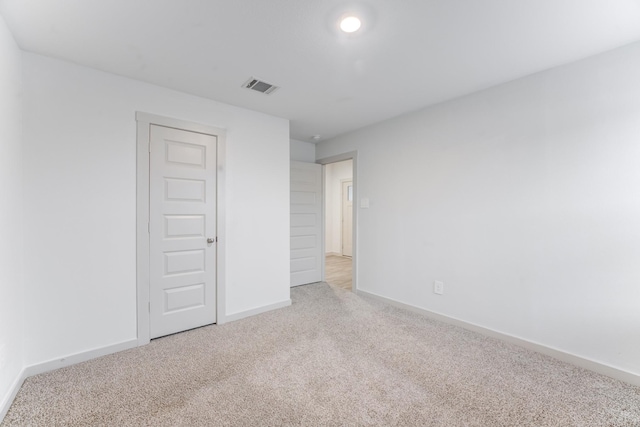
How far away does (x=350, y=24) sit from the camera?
5.55 feet

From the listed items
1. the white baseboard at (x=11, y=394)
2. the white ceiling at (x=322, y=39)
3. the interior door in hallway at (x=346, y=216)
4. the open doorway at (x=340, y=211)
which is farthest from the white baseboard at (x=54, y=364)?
the interior door in hallway at (x=346, y=216)

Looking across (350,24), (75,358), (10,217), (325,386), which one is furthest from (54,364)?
(350,24)

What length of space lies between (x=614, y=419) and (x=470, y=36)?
252 cm

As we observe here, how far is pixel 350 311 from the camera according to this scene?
326 cm

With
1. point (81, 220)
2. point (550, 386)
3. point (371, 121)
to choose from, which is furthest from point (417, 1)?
point (81, 220)

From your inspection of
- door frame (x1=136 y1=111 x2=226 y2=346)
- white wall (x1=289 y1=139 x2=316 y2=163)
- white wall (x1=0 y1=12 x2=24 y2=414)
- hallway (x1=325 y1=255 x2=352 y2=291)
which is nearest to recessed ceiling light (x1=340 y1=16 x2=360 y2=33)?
door frame (x1=136 y1=111 x2=226 y2=346)

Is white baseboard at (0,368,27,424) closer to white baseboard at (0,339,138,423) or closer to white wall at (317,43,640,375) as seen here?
white baseboard at (0,339,138,423)

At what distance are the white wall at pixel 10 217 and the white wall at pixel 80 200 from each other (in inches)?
3.4

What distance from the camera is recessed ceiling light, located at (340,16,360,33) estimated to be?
1648 mm

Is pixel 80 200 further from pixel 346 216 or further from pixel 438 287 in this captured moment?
pixel 346 216

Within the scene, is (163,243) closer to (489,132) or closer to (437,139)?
(437,139)

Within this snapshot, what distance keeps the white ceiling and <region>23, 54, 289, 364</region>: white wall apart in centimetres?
19

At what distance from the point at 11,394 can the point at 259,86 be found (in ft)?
9.37

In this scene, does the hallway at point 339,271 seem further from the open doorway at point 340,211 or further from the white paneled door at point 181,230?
the white paneled door at point 181,230
